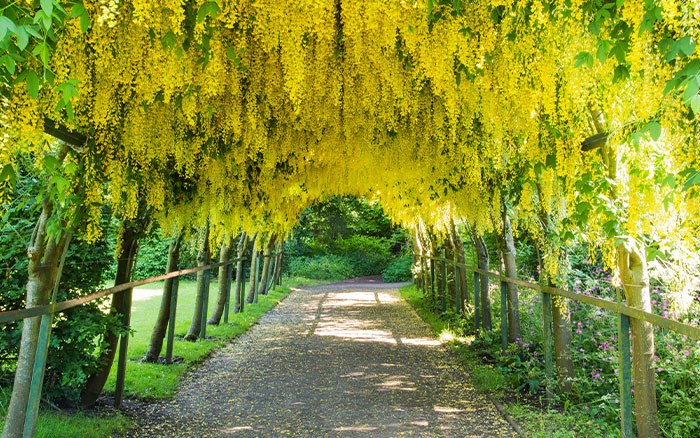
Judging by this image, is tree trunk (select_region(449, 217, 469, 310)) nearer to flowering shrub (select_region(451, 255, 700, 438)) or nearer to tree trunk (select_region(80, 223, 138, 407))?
flowering shrub (select_region(451, 255, 700, 438))

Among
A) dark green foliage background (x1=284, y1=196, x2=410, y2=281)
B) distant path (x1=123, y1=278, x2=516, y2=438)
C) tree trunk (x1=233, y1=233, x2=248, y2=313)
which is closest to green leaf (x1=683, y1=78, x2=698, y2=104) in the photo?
distant path (x1=123, y1=278, x2=516, y2=438)

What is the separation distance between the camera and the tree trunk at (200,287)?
792cm

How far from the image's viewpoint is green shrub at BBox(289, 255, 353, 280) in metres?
24.5

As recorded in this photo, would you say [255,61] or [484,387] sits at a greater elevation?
[255,61]

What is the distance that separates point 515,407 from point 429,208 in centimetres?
479

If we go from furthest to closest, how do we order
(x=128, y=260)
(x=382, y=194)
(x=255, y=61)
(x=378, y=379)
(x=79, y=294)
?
(x=382, y=194), (x=378, y=379), (x=128, y=260), (x=79, y=294), (x=255, y=61)

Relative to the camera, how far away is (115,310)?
172 inches

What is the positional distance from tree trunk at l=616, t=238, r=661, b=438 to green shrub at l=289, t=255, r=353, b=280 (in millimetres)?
21266

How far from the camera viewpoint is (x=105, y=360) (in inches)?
175

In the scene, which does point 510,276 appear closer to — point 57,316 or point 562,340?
point 562,340

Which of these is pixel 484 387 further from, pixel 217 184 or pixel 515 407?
pixel 217 184

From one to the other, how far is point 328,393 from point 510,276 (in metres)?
2.66

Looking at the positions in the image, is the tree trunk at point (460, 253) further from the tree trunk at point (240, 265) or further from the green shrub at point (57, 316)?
the green shrub at point (57, 316)

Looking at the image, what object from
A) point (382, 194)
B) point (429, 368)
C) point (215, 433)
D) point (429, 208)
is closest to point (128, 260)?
point (215, 433)
